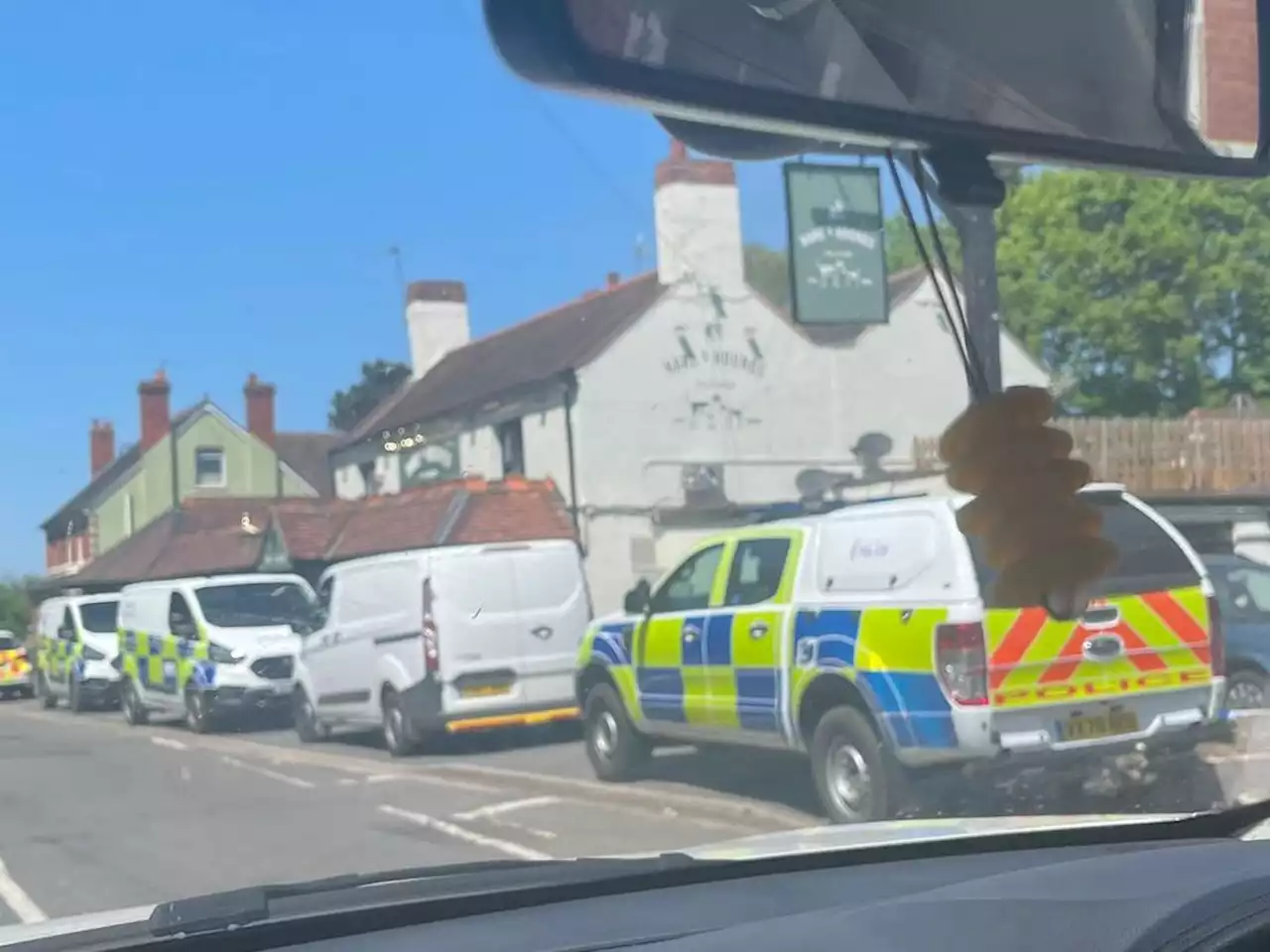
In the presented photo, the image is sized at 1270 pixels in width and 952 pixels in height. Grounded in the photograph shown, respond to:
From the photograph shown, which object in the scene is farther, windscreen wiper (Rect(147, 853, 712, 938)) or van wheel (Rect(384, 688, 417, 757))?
van wheel (Rect(384, 688, 417, 757))

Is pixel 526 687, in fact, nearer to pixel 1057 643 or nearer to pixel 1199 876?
pixel 1057 643

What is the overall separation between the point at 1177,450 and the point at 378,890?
4.82 m

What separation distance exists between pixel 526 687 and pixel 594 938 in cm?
590

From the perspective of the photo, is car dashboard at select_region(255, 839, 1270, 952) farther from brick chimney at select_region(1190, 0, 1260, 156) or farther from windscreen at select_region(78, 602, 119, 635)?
windscreen at select_region(78, 602, 119, 635)

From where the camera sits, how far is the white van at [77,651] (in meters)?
5.71

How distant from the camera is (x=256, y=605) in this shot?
20.1 feet

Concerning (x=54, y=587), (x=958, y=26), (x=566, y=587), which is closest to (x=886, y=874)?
(x=958, y=26)

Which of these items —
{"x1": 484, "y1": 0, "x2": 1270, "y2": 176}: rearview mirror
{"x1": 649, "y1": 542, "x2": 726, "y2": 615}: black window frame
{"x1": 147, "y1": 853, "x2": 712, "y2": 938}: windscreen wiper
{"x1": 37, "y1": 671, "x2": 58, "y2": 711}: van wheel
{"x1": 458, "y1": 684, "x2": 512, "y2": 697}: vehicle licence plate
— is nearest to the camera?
{"x1": 484, "y1": 0, "x2": 1270, "y2": 176}: rearview mirror

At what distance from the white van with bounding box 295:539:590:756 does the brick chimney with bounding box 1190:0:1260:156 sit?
374 centimetres

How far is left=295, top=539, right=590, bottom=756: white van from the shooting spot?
6871mm

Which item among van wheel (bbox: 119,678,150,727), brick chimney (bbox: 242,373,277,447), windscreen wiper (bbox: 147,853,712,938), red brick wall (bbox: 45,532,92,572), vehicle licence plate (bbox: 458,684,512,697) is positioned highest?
brick chimney (bbox: 242,373,277,447)

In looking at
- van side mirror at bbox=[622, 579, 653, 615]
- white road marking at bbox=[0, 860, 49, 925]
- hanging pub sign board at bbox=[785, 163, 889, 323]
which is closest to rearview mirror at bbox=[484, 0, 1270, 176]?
hanging pub sign board at bbox=[785, 163, 889, 323]

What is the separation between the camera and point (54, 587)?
510cm

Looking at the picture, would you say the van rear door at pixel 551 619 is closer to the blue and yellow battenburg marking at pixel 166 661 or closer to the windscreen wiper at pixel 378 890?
the blue and yellow battenburg marking at pixel 166 661
